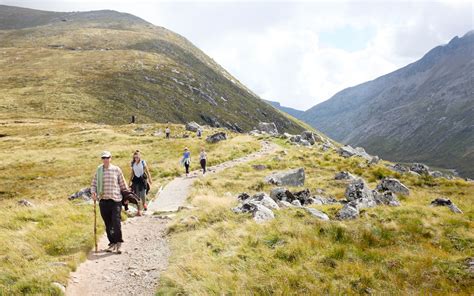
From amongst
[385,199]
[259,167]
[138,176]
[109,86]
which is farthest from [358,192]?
[109,86]

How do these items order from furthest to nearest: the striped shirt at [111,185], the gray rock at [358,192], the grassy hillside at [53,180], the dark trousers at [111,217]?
the gray rock at [358,192], the dark trousers at [111,217], the striped shirt at [111,185], the grassy hillside at [53,180]

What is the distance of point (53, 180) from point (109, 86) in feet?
288

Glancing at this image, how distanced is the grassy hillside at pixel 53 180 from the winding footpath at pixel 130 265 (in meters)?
0.48

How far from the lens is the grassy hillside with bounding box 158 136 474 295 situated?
8.85 metres

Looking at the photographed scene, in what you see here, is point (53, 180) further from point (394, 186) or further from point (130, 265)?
point (394, 186)

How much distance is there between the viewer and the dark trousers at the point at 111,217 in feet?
40.0

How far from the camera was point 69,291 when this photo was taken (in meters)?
9.22

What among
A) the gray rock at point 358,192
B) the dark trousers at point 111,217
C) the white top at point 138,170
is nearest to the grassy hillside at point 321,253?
the dark trousers at point 111,217

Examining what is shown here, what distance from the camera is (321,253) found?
35.4 ft

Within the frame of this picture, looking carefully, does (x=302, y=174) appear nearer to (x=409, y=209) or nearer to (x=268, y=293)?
(x=409, y=209)

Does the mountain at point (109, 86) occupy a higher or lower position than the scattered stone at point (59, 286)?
higher

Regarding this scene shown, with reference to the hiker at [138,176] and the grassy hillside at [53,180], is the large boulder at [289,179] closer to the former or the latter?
the grassy hillside at [53,180]

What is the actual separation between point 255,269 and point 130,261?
4121mm

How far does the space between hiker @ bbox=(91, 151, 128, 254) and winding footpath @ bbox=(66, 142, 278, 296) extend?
22.3 inches
